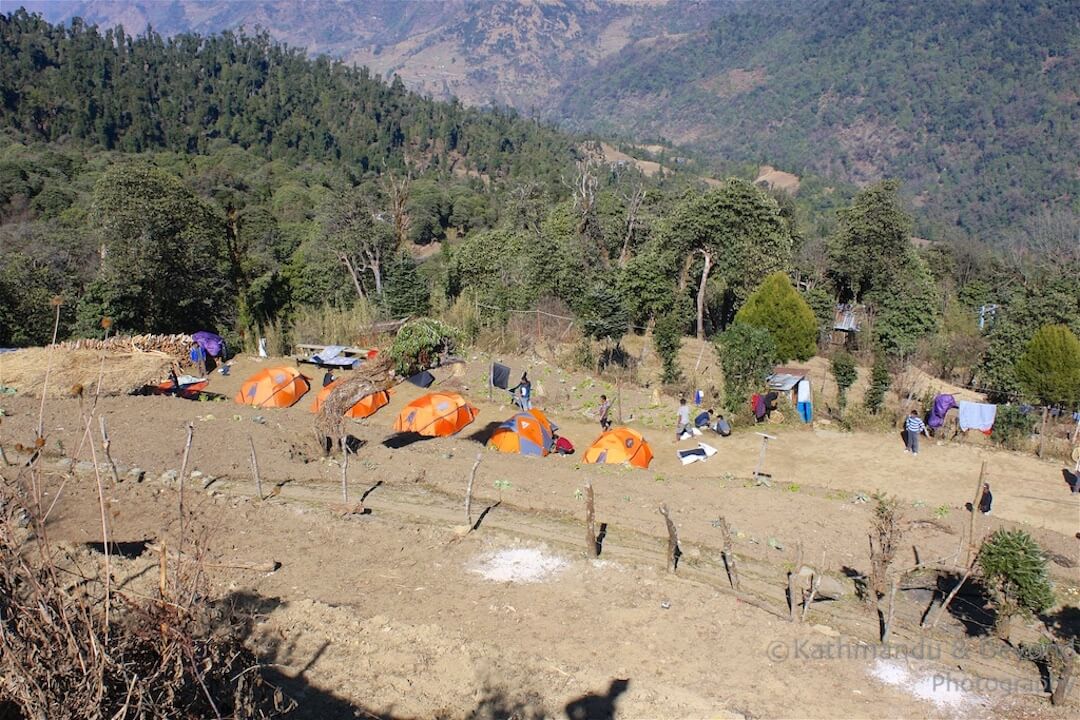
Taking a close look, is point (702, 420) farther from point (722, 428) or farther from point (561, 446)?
point (561, 446)

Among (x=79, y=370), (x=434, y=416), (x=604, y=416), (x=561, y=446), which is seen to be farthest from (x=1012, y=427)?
(x=79, y=370)

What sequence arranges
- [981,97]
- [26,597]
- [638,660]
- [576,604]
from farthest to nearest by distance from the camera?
[981,97]
[576,604]
[638,660]
[26,597]

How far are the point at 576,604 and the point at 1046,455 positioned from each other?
38.3ft

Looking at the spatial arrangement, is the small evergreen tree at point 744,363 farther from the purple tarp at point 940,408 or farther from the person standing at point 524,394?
the person standing at point 524,394

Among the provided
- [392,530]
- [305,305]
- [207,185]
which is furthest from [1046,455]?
[207,185]

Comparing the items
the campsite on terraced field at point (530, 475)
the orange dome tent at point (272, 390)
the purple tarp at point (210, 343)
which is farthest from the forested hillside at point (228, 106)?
the orange dome tent at point (272, 390)

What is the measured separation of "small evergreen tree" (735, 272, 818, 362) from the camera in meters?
23.3

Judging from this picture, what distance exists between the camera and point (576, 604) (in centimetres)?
754

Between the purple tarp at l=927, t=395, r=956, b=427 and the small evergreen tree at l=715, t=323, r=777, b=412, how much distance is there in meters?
3.44

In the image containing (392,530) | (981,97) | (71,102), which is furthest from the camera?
(981,97)

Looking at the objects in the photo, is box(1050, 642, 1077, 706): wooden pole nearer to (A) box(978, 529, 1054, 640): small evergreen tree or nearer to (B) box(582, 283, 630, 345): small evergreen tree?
(A) box(978, 529, 1054, 640): small evergreen tree

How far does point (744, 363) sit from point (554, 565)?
30.5ft

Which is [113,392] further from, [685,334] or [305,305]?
[685,334]

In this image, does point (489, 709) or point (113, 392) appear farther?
point (113, 392)
